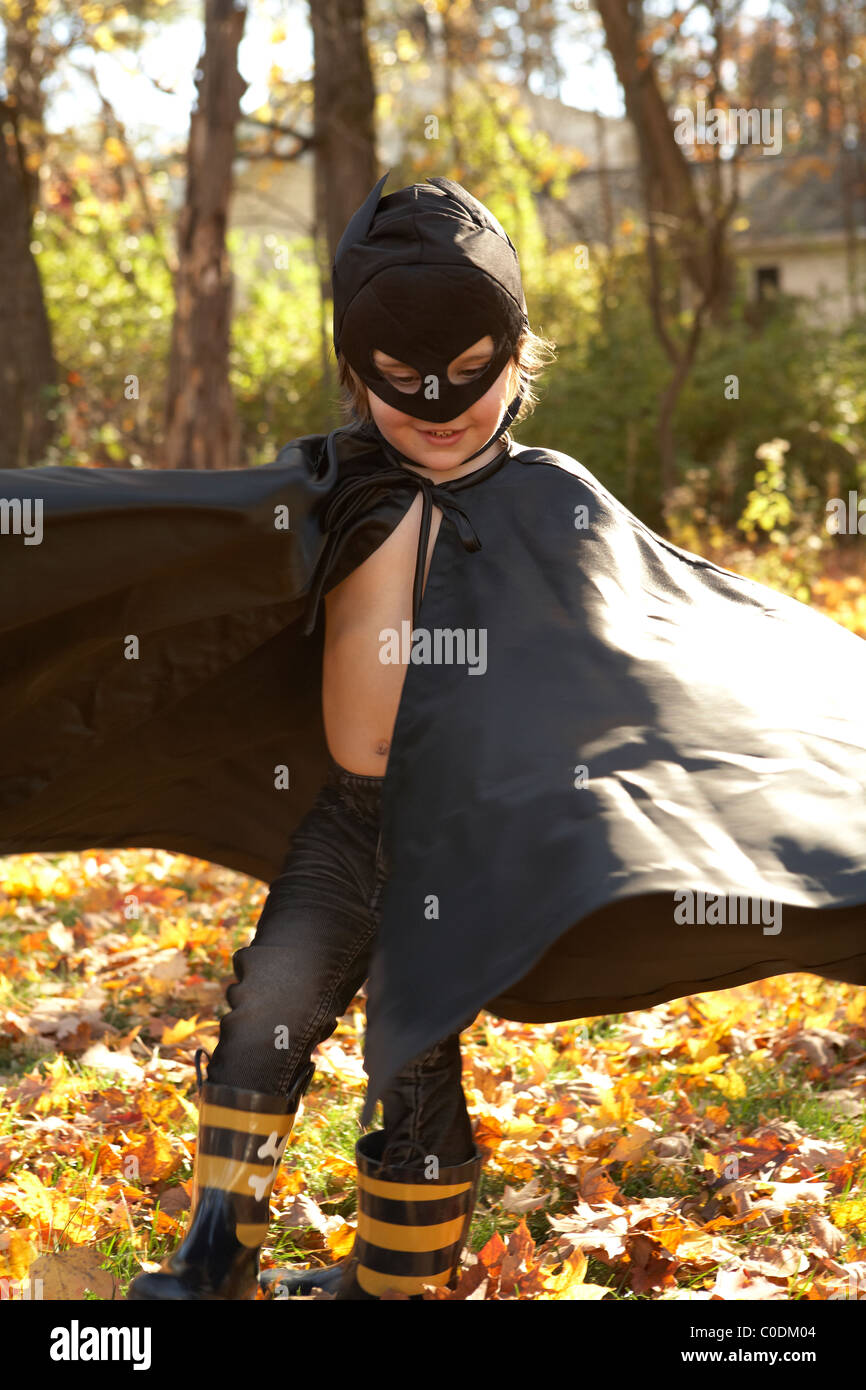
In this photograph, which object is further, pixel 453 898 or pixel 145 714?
pixel 145 714

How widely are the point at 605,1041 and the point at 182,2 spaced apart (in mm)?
24975

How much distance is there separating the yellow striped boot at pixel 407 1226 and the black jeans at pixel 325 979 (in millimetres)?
43

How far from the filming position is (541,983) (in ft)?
8.70

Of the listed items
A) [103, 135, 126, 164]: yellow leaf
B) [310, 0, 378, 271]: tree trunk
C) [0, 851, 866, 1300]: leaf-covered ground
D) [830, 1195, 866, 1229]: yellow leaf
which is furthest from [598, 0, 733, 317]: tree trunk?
[830, 1195, 866, 1229]: yellow leaf

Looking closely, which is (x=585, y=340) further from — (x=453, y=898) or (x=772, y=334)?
(x=453, y=898)

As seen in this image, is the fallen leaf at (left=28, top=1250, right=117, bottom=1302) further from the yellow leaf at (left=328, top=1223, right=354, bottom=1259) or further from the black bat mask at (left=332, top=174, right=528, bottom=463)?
the black bat mask at (left=332, top=174, right=528, bottom=463)

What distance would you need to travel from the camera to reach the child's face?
2.82 m

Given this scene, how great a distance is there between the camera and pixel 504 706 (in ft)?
8.46

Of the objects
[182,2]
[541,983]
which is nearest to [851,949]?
[541,983]

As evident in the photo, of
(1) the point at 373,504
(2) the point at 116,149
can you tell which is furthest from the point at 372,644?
(2) the point at 116,149

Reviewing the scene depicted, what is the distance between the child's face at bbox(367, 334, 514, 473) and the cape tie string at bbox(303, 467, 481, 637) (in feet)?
0.21

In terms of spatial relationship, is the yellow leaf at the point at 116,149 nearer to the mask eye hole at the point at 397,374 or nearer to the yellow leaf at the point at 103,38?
the yellow leaf at the point at 103,38

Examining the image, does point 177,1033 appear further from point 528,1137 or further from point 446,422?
point 446,422

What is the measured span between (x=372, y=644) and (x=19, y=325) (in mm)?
11984
